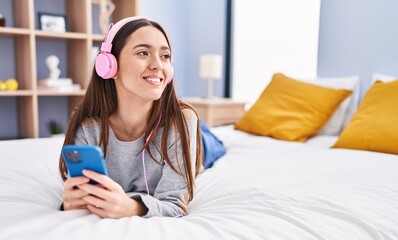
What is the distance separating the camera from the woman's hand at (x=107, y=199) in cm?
76

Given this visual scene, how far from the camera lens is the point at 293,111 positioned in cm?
211

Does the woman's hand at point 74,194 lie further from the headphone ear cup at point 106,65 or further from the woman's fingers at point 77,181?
the headphone ear cup at point 106,65

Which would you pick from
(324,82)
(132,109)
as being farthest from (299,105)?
(132,109)

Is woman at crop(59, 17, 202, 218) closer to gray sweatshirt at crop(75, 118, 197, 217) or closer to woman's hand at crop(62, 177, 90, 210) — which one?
gray sweatshirt at crop(75, 118, 197, 217)

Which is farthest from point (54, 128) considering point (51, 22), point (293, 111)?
point (293, 111)

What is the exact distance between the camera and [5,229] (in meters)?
0.73

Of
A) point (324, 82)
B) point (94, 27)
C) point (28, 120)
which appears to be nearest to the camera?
point (324, 82)

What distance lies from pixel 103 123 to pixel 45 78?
2.26m

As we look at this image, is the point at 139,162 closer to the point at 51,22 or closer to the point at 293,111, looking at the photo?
the point at 293,111

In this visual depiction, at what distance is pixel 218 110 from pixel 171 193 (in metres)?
2.07

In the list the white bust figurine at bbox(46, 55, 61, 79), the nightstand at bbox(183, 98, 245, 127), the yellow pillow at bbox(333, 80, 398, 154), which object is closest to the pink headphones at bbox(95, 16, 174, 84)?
the yellow pillow at bbox(333, 80, 398, 154)

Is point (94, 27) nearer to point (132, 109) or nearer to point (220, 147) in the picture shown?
point (220, 147)

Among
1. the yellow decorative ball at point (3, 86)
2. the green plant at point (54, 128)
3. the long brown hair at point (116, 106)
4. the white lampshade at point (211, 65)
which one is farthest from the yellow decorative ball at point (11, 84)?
the long brown hair at point (116, 106)

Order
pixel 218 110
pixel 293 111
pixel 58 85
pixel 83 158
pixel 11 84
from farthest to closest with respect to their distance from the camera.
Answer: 1. pixel 218 110
2. pixel 58 85
3. pixel 11 84
4. pixel 293 111
5. pixel 83 158
